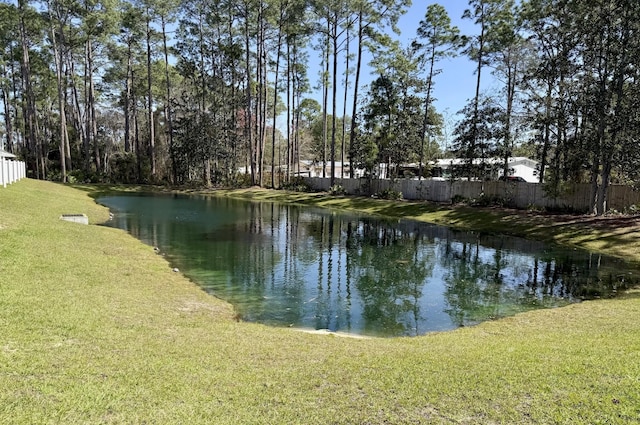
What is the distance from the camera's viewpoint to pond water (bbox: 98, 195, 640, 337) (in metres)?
10.3

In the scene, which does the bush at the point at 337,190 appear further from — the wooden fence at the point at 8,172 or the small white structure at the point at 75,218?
the small white structure at the point at 75,218

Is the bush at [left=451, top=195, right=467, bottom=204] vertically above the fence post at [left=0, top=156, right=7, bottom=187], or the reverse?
the fence post at [left=0, top=156, right=7, bottom=187]

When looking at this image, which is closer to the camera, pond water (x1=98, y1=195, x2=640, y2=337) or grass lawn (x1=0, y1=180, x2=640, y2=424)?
grass lawn (x1=0, y1=180, x2=640, y2=424)

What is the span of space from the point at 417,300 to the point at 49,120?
201 feet

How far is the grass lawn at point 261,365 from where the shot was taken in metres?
4.24

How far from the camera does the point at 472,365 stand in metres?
5.60

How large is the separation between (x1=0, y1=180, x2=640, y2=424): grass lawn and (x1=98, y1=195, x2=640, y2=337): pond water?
1.65m

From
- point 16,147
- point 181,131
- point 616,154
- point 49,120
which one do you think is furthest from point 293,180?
point 16,147

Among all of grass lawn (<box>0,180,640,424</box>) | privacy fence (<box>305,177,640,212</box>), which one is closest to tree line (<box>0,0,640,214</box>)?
privacy fence (<box>305,177,640,212</box>)

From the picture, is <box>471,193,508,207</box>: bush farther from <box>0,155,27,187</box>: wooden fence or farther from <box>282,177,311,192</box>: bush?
<box>0,155,27,187</box>: wooden fence

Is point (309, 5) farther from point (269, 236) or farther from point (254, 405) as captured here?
point (254, 405)

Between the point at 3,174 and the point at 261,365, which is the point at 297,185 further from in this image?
the point at 261,365

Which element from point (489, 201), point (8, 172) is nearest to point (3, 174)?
point (8, 172)

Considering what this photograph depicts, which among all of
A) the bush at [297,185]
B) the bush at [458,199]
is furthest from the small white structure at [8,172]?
the bush at [458,199]
